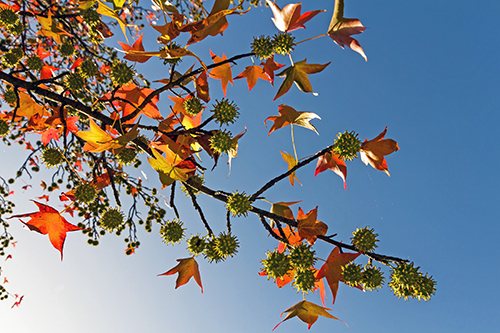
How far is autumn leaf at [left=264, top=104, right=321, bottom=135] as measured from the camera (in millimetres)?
1312

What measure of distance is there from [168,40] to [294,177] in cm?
88

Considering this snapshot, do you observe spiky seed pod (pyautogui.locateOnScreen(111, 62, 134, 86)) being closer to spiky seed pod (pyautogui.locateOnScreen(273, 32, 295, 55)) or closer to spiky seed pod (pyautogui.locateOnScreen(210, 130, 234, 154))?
spiky seed pod (pyautogui.locateOnScreen(210, 130, 234, 154))

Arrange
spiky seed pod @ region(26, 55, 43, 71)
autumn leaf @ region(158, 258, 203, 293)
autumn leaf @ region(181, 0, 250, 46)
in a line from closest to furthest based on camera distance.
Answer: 1. autumn leaf @ region(181, 0, 250, 46)
2. autumn leaf @ region(158, 258, 203, 293)
3. spiky seed pod @ region(26, 55, 43, 71)

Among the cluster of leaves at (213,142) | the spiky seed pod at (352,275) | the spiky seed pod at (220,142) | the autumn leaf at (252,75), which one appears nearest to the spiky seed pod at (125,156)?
the cluster of leaves at (213,142)

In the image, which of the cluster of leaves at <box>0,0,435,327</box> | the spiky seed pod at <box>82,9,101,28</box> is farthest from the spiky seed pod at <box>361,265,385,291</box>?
the spiky seed pod at <box>82,9,101,28</box>

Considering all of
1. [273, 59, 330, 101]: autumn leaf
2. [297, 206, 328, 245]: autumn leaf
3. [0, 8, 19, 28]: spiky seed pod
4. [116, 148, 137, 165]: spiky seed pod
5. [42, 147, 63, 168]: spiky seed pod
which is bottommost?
[297, 206, 328, 245]: autumn leaf

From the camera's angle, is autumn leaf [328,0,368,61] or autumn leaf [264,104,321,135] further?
autumn leaf [264,104,321,135]

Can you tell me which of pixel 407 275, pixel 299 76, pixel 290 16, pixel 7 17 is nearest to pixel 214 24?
pixel 290 16

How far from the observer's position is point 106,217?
154cm

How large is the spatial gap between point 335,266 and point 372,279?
165 millimetres

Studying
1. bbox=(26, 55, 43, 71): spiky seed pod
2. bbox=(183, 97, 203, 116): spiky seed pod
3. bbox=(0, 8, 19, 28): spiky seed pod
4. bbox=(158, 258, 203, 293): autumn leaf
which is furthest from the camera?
bbox=(26, 55, 43, 71): spiky seed pod

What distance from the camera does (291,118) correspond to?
138cm

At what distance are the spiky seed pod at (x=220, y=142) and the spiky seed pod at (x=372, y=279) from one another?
2.67 ft

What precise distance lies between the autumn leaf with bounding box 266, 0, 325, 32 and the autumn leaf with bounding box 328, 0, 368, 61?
77mm
